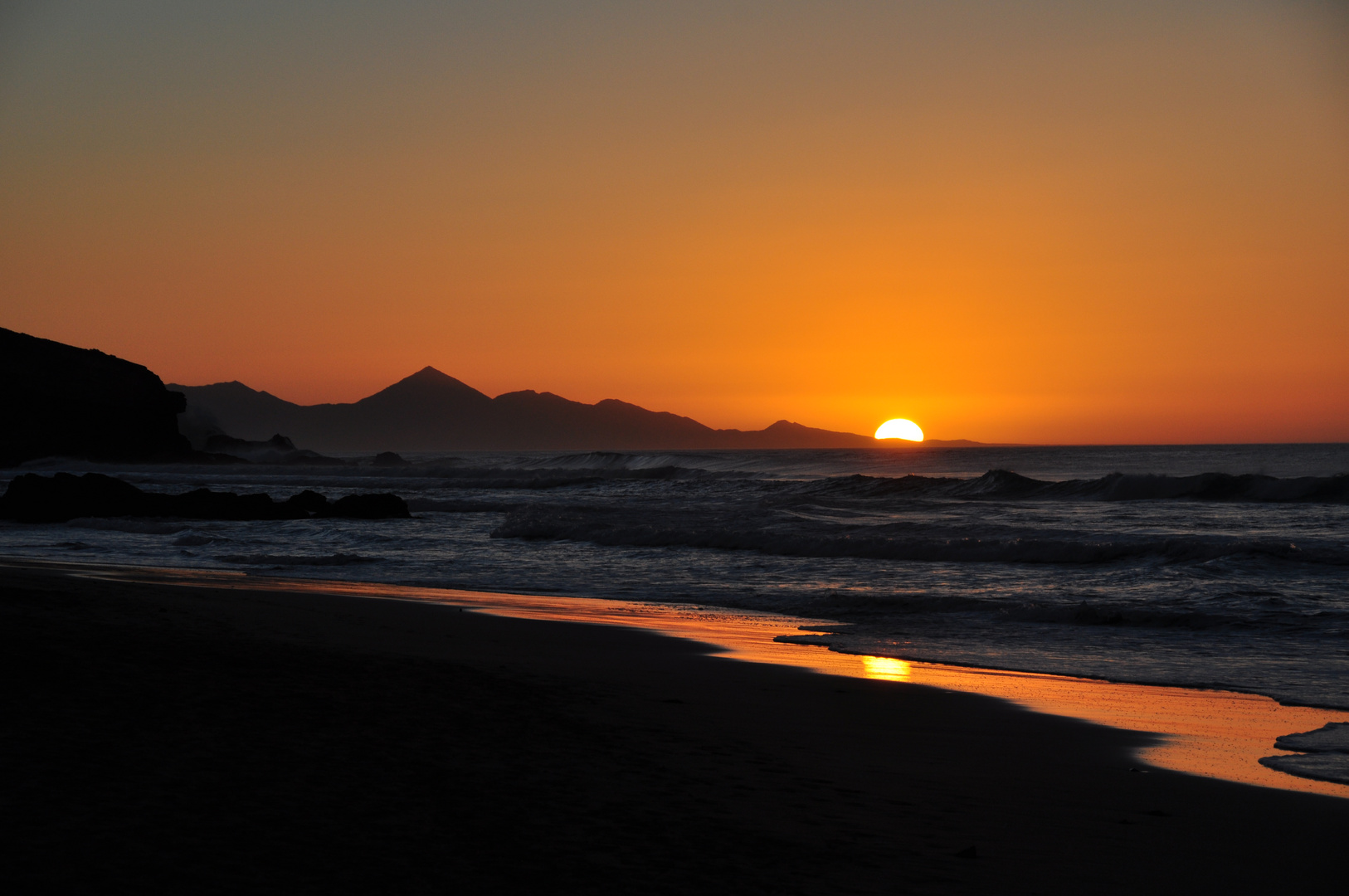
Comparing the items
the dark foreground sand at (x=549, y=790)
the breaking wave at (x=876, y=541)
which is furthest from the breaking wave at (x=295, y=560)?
the dark foreground sand at (x=549, y=790)

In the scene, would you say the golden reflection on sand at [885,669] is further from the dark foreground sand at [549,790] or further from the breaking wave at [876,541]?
the breaking wave at [876,541]

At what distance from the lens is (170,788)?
11.1 feet

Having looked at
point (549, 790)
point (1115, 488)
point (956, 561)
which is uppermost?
point (1115, 488)

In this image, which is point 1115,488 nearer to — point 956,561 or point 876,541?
point 876,541

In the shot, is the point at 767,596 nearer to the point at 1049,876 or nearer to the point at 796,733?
the point at 796,733

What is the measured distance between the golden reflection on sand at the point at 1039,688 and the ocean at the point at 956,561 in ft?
1.24

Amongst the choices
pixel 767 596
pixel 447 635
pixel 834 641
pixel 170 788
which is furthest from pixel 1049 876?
pixel 767 596

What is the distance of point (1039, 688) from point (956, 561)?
9.54 meters

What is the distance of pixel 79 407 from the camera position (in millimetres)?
73125

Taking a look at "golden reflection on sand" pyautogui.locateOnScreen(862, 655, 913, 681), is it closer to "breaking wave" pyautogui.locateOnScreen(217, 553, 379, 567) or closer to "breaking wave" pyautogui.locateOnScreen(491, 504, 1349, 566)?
"breaking wave" pyautogui.locateOnScreen(491, 504, 1349, 566)

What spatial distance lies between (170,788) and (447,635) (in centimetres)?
572

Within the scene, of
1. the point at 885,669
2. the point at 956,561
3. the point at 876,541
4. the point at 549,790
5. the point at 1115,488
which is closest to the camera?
the point at 549,790

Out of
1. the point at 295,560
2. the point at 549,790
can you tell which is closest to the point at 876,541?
the point at 295,560

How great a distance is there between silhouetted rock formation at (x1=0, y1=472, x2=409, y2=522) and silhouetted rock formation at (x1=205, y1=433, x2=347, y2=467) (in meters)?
69.5
